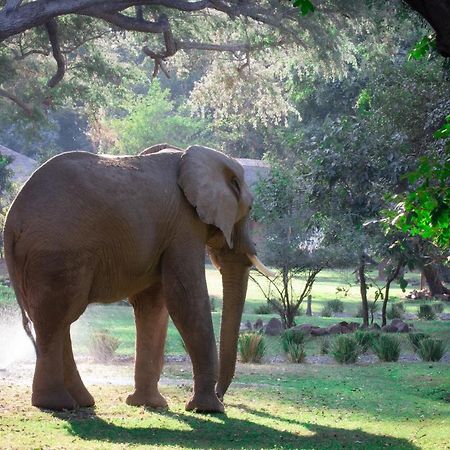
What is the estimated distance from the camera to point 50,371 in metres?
11.1

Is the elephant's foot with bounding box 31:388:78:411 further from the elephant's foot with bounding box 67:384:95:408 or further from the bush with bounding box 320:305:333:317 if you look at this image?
the bush with bounding box 320:305:333:317

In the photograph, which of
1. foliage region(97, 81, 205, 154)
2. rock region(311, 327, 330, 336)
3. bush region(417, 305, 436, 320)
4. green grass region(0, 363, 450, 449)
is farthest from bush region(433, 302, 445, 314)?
foliage region(97, 81, 205, 154)

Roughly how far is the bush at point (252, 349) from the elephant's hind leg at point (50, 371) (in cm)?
831

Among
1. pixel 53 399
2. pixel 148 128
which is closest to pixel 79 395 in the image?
pixel 53 399

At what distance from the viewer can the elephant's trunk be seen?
12414mm

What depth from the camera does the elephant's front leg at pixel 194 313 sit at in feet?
38.0

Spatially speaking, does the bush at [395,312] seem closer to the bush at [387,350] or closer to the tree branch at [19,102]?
the tree branch at [19,102]

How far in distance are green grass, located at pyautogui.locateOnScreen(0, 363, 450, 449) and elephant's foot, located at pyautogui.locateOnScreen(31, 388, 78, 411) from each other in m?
0.16

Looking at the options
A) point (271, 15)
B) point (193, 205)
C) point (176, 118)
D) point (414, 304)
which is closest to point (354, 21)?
point (271, 15)

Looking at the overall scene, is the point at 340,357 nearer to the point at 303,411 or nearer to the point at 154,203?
the point at 303,411

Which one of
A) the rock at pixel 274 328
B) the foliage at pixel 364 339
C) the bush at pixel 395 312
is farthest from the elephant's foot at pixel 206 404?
the bush at pixel 395 312

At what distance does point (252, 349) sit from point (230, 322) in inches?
270

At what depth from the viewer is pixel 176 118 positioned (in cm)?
6600

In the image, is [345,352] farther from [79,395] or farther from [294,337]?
[79,395]
